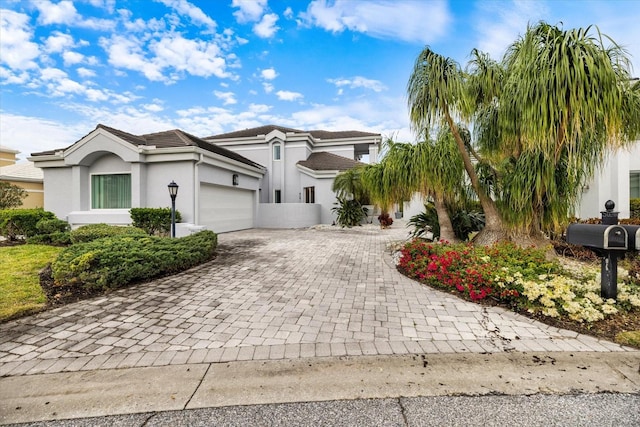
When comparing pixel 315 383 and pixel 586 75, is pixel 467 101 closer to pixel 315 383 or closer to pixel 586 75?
pixel 586 75

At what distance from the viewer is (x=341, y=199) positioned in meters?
17.3

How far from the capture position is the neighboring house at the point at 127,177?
10812mm

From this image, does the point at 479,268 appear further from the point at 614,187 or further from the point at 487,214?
the point at 614,187

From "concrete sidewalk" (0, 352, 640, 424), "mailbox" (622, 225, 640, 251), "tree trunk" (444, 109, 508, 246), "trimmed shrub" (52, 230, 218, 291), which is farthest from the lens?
"tree trunk" (444, 109, 508, 246)

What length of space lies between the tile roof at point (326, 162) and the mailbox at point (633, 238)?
15.4 metres

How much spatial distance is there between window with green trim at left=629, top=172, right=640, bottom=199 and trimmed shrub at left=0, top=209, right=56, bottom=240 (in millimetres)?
24585

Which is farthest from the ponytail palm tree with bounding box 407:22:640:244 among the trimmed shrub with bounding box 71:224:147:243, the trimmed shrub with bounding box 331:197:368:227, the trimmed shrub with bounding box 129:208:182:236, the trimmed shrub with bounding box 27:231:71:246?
the trimmed shrub with bounding box 27:231:71:246

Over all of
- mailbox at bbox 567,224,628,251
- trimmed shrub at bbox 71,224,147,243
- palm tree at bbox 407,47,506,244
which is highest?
palm tree at bbox 407,47,506,244

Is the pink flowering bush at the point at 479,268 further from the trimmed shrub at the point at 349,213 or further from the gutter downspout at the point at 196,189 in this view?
the trimmed shrub at the point at 349,213

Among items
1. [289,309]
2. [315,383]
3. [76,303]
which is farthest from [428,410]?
[76,303]

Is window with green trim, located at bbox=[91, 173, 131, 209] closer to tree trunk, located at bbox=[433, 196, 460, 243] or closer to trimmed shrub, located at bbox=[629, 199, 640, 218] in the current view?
tree trunk, located at bbox=[433, 196, 460, 243]

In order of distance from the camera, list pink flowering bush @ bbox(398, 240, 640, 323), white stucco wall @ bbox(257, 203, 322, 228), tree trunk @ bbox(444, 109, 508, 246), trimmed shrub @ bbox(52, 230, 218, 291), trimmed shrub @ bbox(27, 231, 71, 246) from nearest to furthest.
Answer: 1. pink flowering bush @ bbox(398, 240, 640, 323)
2. trimmed shrub @ bbox(52, 230, 218, 291)
3. tree trunk @ bbox(444, 109, 508, 246)
4. trimmed shrub @ bbox(27, 231, 71, 246)
5. white stucco wall @ bbox(257, 203, 322, 228)

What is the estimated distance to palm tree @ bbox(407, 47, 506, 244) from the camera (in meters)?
6.12

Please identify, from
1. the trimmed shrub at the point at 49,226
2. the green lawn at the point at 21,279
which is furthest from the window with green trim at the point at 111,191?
the green lawn at the point at 21,279
